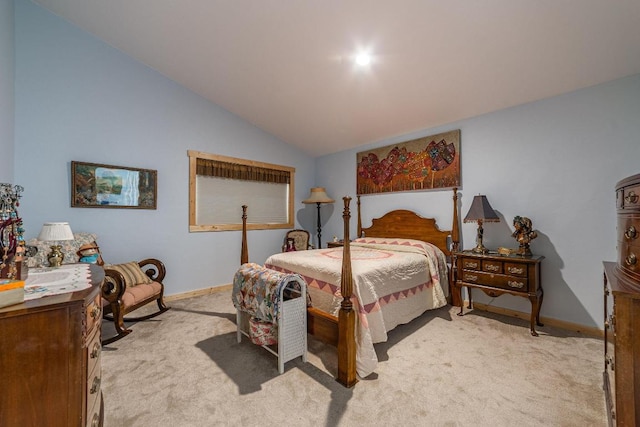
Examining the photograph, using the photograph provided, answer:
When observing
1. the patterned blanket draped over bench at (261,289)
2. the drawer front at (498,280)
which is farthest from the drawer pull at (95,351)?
the drawer front at (498,280)

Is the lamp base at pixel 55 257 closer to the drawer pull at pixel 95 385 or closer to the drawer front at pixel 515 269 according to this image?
the drawer pull at pixel 95 385

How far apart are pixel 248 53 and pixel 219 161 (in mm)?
1877

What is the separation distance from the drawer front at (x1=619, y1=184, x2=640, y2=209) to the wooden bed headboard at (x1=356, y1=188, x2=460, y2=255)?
2.37 metres

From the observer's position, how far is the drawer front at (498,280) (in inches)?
111

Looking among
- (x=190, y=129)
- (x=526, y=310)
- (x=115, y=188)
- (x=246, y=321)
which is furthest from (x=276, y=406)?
(x=190, y=129)

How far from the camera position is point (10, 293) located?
90 cm

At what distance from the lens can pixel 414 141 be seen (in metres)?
4.20

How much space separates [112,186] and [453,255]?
4.52 meters

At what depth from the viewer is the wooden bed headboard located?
370cm

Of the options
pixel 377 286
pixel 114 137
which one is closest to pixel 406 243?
pixel 377 286

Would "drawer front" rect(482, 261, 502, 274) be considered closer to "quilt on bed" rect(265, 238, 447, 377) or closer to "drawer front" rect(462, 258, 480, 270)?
"drawer front" rect(462, 258, 480, 270)

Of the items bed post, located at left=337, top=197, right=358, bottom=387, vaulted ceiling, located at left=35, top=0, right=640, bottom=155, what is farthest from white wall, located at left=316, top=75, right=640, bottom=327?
bed post, located at left=337, top=197, right=358, bottom=387

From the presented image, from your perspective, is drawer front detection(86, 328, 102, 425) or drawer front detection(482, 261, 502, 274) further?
drawer front detection(482, 261, 502, 274)

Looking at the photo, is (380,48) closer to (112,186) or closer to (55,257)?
(55,257)
